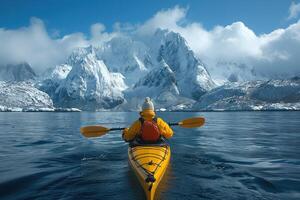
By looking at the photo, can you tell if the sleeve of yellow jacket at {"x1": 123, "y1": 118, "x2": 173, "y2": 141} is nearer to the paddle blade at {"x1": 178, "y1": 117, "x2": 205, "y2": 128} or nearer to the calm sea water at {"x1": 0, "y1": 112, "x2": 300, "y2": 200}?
the calm sea water at {"x1": 0, "y1": 112, "x2": 300, "y2": 200}

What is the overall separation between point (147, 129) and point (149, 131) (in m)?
0.17

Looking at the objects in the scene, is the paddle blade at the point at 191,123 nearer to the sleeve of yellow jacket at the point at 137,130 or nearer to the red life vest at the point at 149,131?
the sleeve of yellow jacket at the point at 137,130

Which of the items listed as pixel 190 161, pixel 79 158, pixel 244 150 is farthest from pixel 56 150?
pixel 244 150

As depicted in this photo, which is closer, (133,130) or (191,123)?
(133,130)

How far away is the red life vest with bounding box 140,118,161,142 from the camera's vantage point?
18.9 meters

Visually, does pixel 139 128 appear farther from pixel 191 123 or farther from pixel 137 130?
pixel 191 123

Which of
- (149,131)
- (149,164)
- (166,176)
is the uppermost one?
(149,131)

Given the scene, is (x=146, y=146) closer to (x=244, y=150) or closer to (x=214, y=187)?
(x=214, y=187)

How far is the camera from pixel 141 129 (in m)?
19.2

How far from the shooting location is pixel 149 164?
15.9m

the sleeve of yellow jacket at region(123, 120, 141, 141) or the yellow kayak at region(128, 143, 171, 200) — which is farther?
the sleeve of yellow jacket at region(123, 120, 141, 141)

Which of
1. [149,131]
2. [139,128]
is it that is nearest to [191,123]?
[139,128]

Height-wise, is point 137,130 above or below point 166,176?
above

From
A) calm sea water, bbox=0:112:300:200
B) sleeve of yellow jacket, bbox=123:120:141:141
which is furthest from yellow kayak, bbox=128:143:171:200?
calm sea water, bbox=0:112:300:200
